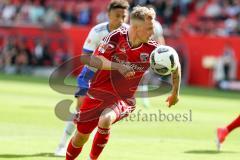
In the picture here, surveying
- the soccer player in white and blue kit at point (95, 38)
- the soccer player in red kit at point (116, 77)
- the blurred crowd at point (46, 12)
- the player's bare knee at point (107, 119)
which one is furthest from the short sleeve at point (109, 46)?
the blurred crowd at point (46, 12)

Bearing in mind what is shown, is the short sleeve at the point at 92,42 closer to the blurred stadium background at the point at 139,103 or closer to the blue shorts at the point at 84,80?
the blue shorts at the point at 84,80

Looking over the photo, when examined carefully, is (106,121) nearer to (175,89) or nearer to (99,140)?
(99,140)

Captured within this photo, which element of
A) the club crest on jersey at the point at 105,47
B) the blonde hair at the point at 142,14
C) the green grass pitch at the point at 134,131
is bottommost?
the green grass pitch at the point at 134,131

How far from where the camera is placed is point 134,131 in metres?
15.8

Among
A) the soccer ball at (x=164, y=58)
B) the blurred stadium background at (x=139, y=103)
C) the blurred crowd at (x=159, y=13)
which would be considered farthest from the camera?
the blurred crowd at (x=159, y=13)

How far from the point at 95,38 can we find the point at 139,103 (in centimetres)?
937

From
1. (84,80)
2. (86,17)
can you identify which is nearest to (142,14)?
(84,80)

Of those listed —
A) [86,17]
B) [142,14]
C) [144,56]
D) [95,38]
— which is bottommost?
[86,17]

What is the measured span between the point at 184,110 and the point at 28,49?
15636 millimetres

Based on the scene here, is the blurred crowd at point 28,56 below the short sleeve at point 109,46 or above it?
below

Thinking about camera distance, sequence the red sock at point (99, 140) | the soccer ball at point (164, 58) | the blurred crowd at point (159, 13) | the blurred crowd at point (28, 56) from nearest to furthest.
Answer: the red sock at point (99, 140)
the soccer ball at point (164, 58)
the blurred crowd at point (159, 13)
the blurred crowd at point (28, 56)

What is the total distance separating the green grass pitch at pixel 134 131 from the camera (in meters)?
12.2

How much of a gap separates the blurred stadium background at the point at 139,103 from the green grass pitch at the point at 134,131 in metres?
0.02

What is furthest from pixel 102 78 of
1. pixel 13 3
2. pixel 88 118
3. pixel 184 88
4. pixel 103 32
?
pixel 13 3
